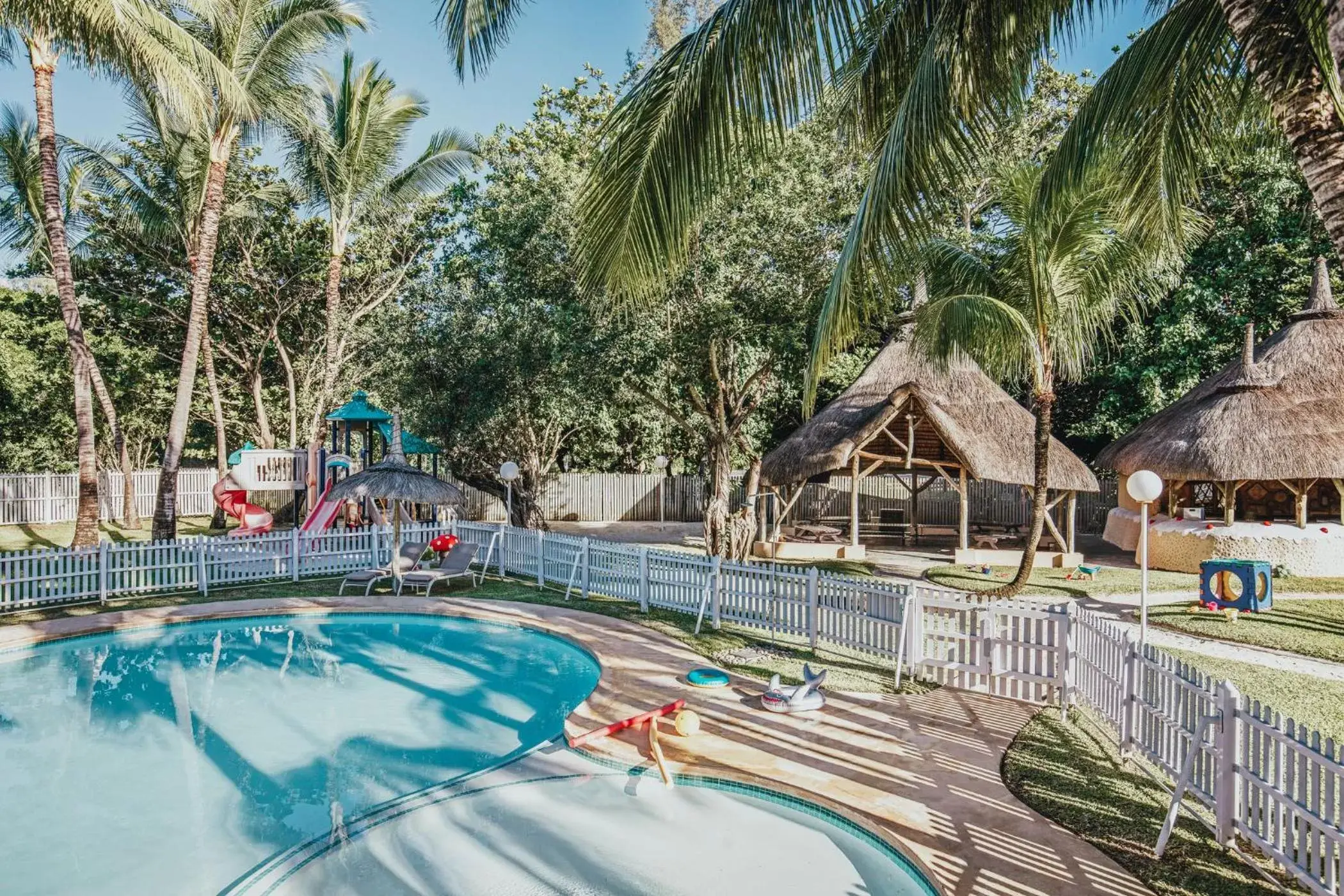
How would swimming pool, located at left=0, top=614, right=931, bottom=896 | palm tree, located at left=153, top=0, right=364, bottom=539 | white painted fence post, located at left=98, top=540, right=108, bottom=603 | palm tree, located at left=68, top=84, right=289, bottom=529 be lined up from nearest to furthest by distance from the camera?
swimming pool, located at left=0, top=614, right=931, bottom=896 → white painted fence post, located at left=98, top=540, right=108, bottom=603 → palm tree, located at left=153, top=0, right=364, bottom=539 → palm tree, located at left=68, top=84, right=289, bottom=529

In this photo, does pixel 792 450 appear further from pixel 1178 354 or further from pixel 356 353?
pixel 356 353

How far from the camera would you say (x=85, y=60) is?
12047 mm

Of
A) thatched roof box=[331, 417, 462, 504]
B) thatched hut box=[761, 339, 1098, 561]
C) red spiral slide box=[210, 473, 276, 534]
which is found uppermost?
thatched hut box=[761, 339, 1098, 561]

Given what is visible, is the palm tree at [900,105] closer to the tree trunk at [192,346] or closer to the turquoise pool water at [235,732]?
the turquoise pool water at [235,732]

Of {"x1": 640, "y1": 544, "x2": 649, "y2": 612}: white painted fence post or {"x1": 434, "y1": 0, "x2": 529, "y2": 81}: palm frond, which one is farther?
{"x1": 640, "y1": 544, "x2": 649, "y2": 612}: white painted fence post

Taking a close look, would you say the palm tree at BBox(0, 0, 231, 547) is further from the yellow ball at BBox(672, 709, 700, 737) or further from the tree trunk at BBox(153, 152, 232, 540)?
the yellow ball at BBox(672, 709, 700, 737)

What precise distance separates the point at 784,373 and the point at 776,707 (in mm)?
12378

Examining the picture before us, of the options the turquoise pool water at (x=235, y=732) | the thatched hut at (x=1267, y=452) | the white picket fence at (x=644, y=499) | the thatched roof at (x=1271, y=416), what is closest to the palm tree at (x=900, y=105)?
the turquoise pool water at (x=235, y=732)

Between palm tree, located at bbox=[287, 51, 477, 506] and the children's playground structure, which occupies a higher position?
palm tree, located at bbox=[287, 51, 477, 506]

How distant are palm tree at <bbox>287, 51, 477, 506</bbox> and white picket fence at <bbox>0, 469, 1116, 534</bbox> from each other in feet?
29.4

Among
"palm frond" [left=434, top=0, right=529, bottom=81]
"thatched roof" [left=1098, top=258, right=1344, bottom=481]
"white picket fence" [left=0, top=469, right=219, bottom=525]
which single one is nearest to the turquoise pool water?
"palm frond" [left=434, top=0, right=529, bottom=81]

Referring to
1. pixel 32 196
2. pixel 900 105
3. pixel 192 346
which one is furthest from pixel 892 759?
pixel 32 196

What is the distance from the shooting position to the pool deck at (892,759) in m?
4.43

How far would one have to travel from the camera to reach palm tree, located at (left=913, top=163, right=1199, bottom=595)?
9914mm
